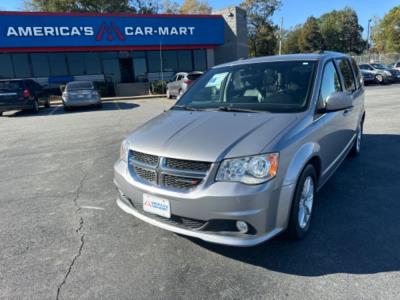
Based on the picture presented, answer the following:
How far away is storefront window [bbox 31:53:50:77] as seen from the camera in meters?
26.1

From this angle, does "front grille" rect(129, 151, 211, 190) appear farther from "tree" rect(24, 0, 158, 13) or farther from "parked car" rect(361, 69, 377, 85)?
"tree" rect(24, 0, 158, 13)

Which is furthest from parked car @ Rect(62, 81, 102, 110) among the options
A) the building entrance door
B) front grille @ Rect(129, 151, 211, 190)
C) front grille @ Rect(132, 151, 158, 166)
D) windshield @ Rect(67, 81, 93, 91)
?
front grille @ Rect(129, 151, 211, 190)

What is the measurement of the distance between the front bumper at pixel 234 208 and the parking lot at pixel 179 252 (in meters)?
0.37

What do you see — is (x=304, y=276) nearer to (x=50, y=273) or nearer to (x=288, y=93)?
(x=288, y=93)

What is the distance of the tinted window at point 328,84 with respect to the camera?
3635 millimetres

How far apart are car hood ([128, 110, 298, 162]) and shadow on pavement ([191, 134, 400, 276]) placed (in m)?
1.09

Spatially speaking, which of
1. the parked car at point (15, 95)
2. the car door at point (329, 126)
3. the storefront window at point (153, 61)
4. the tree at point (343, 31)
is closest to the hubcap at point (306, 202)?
the car door at point (329, 126)

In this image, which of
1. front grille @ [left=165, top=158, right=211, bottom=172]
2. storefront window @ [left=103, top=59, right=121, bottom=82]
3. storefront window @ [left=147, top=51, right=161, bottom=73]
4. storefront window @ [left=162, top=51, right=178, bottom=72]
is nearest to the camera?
front grille @ [left=165, top=158, right=211, bottom=172]

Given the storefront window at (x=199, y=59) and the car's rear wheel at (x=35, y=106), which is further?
the storefront window at (x=199, y=59)

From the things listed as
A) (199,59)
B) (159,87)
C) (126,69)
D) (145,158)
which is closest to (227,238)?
(145,158)

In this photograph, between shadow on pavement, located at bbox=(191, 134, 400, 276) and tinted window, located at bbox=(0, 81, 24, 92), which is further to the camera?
tinted window, located at bbox=(0, 81, 24, 92)

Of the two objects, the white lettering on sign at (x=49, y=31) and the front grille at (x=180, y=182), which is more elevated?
the white lettering on sign at (x=49, y=31)

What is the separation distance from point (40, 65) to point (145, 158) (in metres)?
27.4

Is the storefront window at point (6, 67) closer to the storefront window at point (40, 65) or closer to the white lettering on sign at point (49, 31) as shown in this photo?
the storefront window at point (40, 65)
